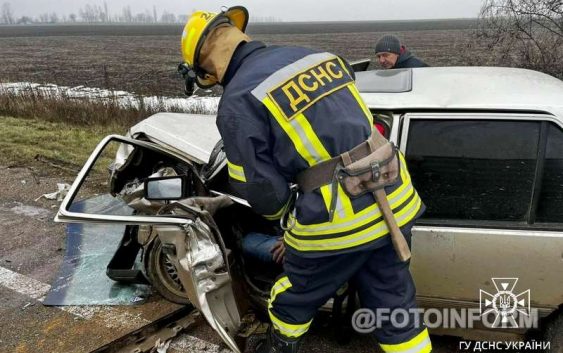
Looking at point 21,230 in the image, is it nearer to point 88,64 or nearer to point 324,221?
point 324,221

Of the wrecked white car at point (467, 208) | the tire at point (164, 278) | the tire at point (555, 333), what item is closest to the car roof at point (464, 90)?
the wrecked white car at point (467, 208)

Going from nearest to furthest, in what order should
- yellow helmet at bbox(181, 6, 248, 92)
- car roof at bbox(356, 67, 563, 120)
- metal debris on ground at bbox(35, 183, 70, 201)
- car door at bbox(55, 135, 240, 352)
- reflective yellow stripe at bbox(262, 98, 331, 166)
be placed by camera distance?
1. reflective yellow stripe at bbox(262, 98, 331, 166)
2. yellow helmet at bbox(181, 6, 248, 92)
3. car roof at bbox(356, 67, 563, 120)
4. car door at bbox(55, 135, 240, 352)
5. metal debris on ground at bbox(35, 183, 70, 201)

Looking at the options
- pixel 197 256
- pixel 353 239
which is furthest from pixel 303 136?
pixel 197 256

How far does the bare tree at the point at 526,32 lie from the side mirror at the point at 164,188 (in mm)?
5556

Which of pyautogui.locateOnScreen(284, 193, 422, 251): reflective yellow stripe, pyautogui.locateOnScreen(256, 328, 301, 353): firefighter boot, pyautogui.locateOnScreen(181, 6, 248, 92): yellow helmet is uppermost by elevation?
pyautogui.locateOnScreen(181, 6, 248, 92): yellow helmet

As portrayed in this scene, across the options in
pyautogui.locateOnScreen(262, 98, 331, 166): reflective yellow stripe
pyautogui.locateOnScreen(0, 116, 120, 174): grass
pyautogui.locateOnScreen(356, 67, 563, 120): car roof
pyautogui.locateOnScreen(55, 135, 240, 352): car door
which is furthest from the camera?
pyautogui.locateOnScreen(0, 116, 120, 174): grass

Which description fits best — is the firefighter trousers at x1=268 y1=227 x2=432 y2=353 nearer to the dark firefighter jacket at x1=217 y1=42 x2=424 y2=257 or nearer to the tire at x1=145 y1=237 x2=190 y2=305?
the dark firefighter jacket at x1=217 y1=42 x2=424 y2=257

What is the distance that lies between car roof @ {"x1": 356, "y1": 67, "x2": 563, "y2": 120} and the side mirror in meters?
1.23

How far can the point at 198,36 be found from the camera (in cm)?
216

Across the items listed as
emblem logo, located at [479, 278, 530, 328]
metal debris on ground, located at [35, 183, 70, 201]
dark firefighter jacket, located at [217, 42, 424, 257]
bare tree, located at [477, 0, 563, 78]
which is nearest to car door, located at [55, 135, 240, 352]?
dark firefighter jacket, located at [217, 42, 424, 257]

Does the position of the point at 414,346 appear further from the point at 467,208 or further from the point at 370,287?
the point at 467,208

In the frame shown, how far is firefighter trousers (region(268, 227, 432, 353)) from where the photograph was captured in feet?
7.21

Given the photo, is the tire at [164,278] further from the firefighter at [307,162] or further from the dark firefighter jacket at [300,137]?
the dark firefighter jacket at [300,137]

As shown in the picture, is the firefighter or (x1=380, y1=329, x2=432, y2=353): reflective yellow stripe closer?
the firefighter
